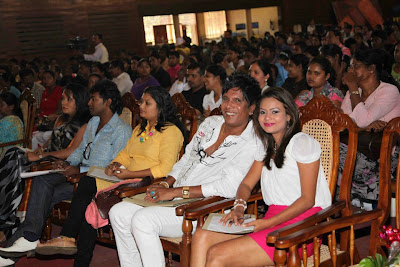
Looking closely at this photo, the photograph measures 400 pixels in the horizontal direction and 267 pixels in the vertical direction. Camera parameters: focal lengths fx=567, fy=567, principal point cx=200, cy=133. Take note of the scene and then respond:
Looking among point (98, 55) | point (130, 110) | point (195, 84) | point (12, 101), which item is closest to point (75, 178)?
point (130, 110)

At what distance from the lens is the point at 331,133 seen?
2590 mm

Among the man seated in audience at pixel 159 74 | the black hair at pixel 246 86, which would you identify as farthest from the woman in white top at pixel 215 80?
the man seated in audience at pixel 159 74

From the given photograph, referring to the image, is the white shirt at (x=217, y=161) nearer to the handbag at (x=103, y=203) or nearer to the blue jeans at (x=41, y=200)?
the handbag at (x=103, y=203)

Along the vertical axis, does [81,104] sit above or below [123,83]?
above

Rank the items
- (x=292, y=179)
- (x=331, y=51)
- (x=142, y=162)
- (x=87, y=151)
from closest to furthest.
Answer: (x=292, y=179) < (x=142, y=162) < (x=87, y=151) < (x=331, y=51)

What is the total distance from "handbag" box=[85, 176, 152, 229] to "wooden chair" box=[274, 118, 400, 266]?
114cm

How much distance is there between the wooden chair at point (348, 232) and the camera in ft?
6.59

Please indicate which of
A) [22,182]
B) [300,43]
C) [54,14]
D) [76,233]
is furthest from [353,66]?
[54,14]

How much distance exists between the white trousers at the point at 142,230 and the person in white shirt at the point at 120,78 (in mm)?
4902

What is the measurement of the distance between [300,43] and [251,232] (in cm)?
646

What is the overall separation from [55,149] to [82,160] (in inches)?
17.1

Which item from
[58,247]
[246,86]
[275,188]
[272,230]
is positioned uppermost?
[246,86]

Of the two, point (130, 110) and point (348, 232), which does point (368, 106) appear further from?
point (130, 110)

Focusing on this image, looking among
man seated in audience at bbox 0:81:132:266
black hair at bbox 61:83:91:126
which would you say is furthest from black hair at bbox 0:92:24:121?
man seated in audience at bbox 0:81:132:266
